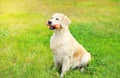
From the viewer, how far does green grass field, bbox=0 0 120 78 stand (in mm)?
7559

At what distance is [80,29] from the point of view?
35.8 ft

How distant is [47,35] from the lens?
34.2 ft

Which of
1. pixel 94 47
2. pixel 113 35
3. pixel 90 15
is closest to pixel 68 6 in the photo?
pixel 90 15

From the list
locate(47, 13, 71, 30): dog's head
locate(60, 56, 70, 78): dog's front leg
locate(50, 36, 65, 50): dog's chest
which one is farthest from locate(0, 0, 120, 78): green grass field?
locate(47, 13, 71, 30): dog's head

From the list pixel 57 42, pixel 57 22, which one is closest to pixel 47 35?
pixel 57 42

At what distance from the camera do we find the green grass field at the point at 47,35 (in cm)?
756

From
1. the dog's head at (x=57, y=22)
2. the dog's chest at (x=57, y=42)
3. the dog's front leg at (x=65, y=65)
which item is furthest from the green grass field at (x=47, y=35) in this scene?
the dog's head at (x=57, y=22)

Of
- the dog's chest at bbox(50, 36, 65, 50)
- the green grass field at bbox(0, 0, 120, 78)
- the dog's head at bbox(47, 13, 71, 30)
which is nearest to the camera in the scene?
the dog's head at bbox(47, 13, 71, 30)

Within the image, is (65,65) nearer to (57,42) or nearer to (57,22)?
(57,42)

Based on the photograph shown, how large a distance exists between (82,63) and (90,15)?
560 centimetres

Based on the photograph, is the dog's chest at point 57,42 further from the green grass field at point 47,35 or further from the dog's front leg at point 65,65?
the green grass field at point 47,35

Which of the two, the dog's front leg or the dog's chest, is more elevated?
the dog's chest

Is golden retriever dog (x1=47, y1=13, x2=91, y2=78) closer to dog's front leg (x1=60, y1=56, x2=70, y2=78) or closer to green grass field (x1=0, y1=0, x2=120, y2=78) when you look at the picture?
dog's front leg (x1=60, y1=56, x2=70, y2=78)

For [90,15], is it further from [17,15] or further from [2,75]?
[2,75]
